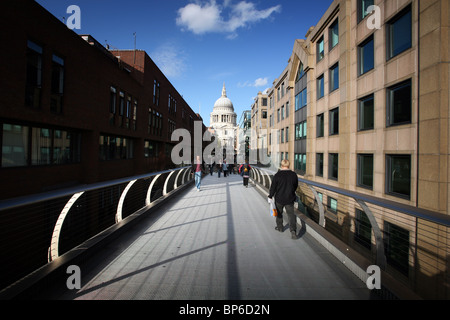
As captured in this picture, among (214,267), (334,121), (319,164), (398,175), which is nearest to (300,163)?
(319,164)

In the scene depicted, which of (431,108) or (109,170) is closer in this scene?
(431,108)

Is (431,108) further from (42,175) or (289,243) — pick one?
(42,175)

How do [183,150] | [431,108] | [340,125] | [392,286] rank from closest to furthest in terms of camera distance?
[392,286]
[431,108]
[340,125]
[183,150]

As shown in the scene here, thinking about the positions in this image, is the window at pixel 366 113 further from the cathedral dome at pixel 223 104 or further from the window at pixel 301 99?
the cathedral dome at pixel 223 104

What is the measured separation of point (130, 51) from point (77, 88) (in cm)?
1067

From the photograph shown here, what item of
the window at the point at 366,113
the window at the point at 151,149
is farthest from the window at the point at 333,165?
the window at the point at 151,149

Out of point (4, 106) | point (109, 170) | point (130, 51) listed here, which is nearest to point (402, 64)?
point (4, 106)

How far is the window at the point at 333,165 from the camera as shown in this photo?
49.7 ft

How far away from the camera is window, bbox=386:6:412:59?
9312mm

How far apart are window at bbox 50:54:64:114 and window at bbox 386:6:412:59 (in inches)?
635

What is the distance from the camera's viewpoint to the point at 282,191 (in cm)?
484

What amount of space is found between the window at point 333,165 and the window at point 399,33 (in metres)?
6.79

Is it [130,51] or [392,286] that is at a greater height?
[130,51]

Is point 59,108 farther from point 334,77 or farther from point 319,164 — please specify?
point 319,164
